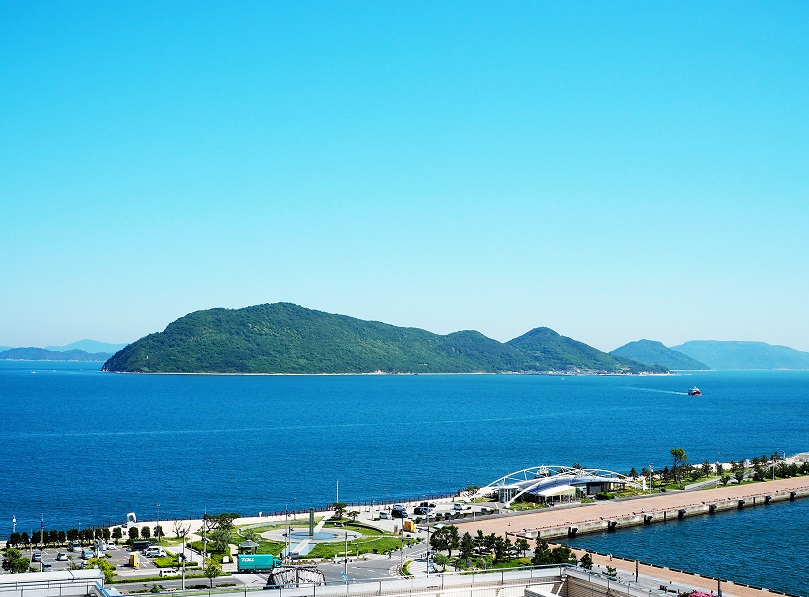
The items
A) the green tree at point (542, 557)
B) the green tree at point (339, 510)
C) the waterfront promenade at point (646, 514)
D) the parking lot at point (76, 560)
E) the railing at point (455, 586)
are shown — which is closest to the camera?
the railing at point (455, 586)

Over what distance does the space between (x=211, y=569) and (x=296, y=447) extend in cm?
7311

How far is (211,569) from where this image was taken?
4569 centimetres

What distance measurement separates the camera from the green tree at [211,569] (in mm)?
45719

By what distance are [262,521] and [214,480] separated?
27837 mm

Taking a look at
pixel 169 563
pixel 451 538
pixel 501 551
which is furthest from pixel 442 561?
pixel 169 563

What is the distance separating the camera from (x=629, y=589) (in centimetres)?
3212

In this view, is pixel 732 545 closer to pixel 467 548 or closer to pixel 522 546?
pixel 522 546

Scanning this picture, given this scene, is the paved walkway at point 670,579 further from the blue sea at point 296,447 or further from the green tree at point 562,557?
the blue sea at point 296,447

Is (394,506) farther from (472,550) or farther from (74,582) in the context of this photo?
(74,582)

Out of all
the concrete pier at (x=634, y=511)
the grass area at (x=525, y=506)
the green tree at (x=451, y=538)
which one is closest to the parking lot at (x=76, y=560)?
the green tree at (x=451, y=538)

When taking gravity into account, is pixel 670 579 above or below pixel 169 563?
below

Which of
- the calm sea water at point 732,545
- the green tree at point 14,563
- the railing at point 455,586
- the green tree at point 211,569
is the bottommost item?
the calm sea water at point 732,545

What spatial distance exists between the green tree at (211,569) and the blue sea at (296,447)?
80.4 feet

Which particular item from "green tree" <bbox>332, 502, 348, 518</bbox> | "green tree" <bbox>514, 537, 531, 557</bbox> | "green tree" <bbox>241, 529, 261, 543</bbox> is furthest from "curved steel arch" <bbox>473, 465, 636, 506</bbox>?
"green tree" <bbox>241, 529, 261, 543</bbox>
